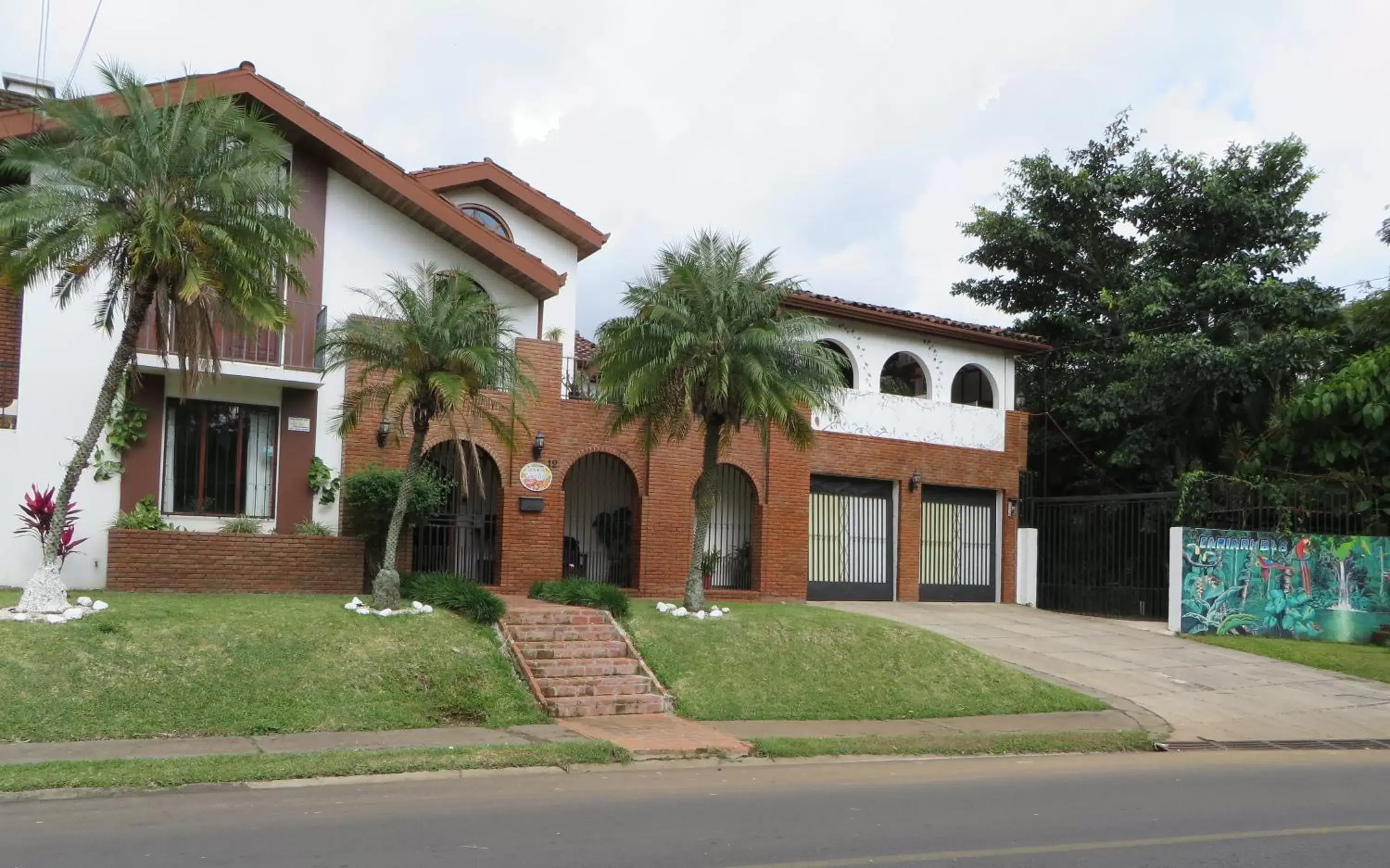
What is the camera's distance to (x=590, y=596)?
634 inches

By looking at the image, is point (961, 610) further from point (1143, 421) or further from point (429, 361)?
point (429, 361)

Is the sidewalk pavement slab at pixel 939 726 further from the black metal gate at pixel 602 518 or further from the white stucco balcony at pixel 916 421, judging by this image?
the white stucco balcony at pixel 916 421

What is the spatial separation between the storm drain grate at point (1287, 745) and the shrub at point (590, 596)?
6974 millimetres

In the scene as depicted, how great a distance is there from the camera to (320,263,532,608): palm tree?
47.3 ft

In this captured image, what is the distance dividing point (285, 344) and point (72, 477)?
16.5 ft

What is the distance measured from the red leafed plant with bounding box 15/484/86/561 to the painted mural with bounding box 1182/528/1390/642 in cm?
1768

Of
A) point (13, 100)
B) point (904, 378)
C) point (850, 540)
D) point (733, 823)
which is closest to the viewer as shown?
point (733, 823)

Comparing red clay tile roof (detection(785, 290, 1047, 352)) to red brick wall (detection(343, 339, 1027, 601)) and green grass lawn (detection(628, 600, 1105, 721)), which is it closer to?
red brick wall (detection(343, 339, 1027, 601))

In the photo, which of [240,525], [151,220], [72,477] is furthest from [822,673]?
[151,220]

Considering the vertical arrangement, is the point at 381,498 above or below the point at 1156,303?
below

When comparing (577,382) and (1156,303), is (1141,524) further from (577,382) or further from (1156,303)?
(577,382)

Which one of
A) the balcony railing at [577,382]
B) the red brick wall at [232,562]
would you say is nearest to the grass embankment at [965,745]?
the red brick wall at [232,562]

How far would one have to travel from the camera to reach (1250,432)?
2591 centimetres

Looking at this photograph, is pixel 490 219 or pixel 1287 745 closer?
pixel 1287 745
